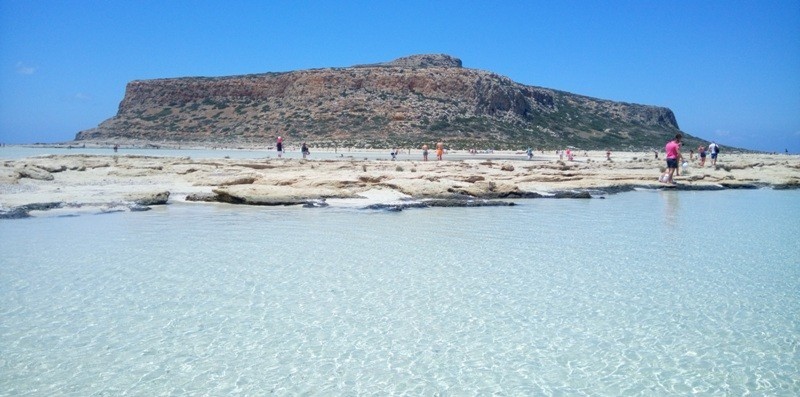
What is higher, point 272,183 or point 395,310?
point 272,183

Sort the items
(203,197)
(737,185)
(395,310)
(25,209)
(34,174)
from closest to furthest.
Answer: (395,310) → (25,209) → (203,197) → (34,174) → (737,185)

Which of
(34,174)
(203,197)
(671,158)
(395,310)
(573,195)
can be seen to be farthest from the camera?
(671,158)

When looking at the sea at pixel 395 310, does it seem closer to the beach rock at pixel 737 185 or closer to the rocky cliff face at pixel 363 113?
the beach rock at pixel 737 185

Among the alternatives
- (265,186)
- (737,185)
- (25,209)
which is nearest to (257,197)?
(265,186)

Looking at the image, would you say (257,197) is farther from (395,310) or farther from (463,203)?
(395,310)

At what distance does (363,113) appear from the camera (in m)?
65.8

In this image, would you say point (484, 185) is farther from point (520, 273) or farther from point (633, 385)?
point (633, 385)

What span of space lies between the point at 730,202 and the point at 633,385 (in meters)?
13.3

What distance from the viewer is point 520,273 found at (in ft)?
23.8

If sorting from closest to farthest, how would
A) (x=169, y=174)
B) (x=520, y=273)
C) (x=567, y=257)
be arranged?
(x=520, y=273), (x=567, y=257), (x=169, y=174)

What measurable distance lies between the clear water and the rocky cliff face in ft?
148

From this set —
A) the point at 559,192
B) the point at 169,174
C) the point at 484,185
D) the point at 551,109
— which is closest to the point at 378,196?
the point at 484,185

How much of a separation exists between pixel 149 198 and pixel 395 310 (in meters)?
9.21

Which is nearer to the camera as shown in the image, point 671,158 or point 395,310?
point 395,310
